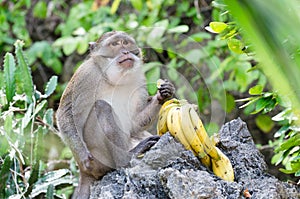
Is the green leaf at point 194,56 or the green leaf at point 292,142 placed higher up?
the green leaf at point 292,142

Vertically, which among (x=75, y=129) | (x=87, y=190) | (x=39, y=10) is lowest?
(x=39, y=10)

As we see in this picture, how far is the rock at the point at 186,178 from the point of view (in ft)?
5.69

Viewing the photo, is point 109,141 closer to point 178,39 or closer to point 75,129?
point 75,129

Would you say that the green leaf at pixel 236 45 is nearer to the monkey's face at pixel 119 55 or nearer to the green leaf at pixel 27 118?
the monkey's face at pixel 119 55

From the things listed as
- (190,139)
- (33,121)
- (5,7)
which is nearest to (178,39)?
(33,121)

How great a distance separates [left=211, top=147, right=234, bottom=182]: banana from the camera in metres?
1.97

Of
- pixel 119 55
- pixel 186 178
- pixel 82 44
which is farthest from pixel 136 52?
pixel 82 44

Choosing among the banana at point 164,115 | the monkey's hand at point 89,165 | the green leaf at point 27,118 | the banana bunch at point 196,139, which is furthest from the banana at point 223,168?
the green leaf at point 27,118

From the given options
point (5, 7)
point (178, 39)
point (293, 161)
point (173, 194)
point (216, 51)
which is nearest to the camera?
point (173, 194)

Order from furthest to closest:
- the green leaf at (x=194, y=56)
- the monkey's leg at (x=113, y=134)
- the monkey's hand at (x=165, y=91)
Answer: the green leaf at (x=194, y=56), the monkey's leg at (x=113, y=134), the monkey's hand at (x=165, y=91)

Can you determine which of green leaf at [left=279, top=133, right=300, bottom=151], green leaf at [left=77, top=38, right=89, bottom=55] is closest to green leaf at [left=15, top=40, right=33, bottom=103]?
green leaf at [left=279, top=133, right=300, bottom=151]

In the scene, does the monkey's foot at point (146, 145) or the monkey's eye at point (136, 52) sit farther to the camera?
the monkey's eye at point (136, 52)

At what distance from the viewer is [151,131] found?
2.49 metres

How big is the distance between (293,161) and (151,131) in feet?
2.19
